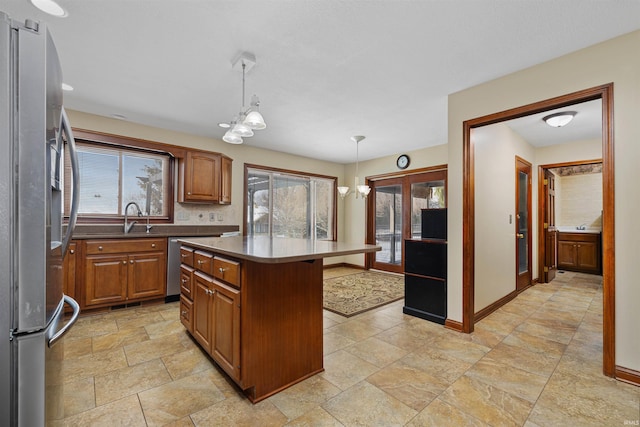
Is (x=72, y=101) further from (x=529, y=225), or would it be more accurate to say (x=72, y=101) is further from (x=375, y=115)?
(x=529, y=225)

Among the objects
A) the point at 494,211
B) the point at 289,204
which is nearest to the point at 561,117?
the point at 494,211

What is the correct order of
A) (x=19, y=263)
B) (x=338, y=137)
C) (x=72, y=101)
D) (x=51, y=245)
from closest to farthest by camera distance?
(x=19, y=263) → (x=51, y=245) → (x=72, y=101) → (x=338, y=137)

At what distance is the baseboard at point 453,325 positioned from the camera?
2881mm

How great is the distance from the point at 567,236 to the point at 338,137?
217 inches

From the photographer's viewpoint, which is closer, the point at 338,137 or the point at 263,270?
the point at 263,270

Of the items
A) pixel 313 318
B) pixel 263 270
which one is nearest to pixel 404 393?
pixel 313 318

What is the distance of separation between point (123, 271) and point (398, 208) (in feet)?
15.8

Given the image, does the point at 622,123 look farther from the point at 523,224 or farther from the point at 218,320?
the point at 218,320

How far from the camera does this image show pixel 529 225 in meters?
4.74

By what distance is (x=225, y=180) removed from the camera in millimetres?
4645

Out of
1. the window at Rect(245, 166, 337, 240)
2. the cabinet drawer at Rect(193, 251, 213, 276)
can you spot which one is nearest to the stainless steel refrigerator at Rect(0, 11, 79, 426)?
the cabinet drawer at Rect(193, 251, 213, 276)

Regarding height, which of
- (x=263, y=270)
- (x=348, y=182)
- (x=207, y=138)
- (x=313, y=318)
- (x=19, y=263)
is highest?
(x=207, y=138)

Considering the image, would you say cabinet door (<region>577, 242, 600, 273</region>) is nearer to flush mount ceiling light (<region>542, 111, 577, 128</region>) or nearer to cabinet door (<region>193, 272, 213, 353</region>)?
Result: flush mount ceiling light (<region>542, 111, 577, 128</region>)

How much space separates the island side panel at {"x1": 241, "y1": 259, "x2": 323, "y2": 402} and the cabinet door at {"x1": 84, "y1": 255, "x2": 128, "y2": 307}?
2520 mm
